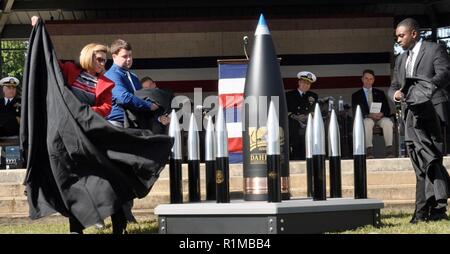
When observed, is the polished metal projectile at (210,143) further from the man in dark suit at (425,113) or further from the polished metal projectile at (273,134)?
the man in dark suit at (425,113)

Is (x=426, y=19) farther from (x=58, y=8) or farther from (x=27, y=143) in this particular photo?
(x=27, y=143)

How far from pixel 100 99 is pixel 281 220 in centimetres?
180

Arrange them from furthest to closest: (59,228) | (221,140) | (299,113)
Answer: (299,113), (59,228), (221,140)

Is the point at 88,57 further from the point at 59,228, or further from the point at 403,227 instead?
the point at 403,227

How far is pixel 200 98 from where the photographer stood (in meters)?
17.9

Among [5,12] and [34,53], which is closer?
[34,53]

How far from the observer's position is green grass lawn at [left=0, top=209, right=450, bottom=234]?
6.75 meters

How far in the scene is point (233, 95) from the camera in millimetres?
10805

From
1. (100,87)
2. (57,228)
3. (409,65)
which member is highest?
(409,65)

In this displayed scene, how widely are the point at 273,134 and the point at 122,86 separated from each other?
63.2 inches

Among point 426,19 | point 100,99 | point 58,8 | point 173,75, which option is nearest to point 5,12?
point 58,8

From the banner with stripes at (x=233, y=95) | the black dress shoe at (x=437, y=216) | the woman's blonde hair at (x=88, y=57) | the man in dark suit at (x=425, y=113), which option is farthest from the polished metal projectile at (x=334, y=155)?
the banner with stripes at (x=233, y=95)

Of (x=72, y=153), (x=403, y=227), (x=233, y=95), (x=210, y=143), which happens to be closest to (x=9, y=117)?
(x=233, y=95)
